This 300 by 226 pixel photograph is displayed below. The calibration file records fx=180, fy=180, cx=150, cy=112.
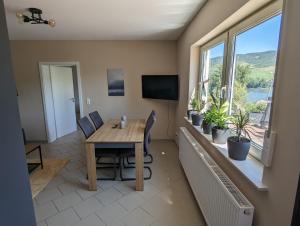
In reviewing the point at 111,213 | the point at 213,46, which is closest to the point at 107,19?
the point at 213,46

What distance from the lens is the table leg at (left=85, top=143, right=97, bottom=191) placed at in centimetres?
239

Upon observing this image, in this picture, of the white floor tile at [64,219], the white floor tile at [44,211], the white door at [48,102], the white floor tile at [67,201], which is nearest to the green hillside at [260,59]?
the white floor tile at [64,219]

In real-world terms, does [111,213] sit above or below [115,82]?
below

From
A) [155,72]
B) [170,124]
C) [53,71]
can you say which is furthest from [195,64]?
[53,71]

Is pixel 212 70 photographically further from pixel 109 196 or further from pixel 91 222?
pixel 91 222

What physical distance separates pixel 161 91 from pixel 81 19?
85.2 inches

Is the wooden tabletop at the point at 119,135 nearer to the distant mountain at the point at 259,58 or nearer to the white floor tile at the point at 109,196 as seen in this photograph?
the white floor tile at the point at 109,196

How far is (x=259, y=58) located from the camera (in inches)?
59.5

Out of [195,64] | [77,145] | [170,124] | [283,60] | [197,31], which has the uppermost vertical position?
[197,31]

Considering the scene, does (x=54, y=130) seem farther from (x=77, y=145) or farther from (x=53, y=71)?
(x=53, y=71)

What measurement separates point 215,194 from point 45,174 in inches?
107

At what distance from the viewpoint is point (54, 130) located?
15.4ft

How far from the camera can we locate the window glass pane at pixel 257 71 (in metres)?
1.36

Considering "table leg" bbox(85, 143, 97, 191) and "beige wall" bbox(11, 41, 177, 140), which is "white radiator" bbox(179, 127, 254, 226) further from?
"beige wall" bbox(11, 41, 177, 140)
